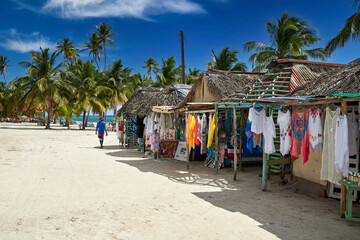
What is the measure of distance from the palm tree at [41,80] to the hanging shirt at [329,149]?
31420 mm

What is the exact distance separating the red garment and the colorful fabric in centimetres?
632

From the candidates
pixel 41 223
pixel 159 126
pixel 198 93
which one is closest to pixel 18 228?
pixel 41 223

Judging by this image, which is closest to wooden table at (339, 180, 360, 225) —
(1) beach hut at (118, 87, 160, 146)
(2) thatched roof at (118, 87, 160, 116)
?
(2) thatched roof at (118, 87, 160, 116)

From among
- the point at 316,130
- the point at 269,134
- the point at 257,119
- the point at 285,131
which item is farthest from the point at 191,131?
the point at 316,130

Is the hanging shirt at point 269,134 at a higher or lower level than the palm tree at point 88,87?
lower

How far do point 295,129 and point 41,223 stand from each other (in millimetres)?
5169

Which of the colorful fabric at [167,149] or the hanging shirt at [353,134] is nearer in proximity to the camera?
the hanging shirt at [353,134]

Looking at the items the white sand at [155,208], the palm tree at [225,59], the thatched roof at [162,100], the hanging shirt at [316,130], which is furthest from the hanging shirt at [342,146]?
the palm tree at [225,59]

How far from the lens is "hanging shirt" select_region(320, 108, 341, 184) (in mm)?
4801

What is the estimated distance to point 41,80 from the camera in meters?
30.7

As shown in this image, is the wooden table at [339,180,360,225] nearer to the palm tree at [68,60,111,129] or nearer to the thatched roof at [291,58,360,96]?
the thatched roof at [291,58,360,96]

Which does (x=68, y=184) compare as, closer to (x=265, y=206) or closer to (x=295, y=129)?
(x=265, y=206)

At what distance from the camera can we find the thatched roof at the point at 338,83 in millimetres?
5652

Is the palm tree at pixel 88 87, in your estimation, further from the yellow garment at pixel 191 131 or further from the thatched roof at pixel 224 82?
the yellow garment at pixel 191 131
